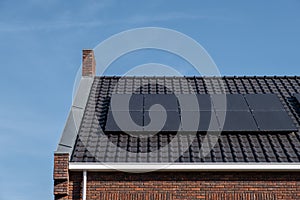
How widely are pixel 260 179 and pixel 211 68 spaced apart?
413 centimetres

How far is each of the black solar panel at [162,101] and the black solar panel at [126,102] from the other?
0.49 ft

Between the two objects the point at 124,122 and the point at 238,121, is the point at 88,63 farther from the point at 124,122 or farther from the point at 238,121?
the point at 238,121

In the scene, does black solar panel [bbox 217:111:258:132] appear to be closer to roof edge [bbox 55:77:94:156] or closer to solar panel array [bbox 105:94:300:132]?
solar panel array [bbox 105:94:300:132]

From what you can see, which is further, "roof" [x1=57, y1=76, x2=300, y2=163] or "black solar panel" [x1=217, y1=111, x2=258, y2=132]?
"black solar panel" [x1=217, y1=111, x2=258, y2=132]

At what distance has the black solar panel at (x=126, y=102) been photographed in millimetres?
11727

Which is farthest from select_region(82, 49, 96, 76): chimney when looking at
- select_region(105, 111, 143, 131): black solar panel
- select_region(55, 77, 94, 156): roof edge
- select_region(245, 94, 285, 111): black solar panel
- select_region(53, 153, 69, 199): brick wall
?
select_region(53, 153, 69, 199): brick wall

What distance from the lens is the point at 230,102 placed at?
12125 millimetres

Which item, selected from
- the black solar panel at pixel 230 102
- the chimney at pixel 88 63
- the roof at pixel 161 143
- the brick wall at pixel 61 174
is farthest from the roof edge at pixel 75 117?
the black solar panel at pixel 230 102

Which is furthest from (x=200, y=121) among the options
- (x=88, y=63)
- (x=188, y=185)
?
(x=88, y=63)

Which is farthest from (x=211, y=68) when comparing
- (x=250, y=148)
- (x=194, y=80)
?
(x=250, y=148)

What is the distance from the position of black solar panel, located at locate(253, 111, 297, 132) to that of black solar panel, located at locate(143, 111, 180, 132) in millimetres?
1895

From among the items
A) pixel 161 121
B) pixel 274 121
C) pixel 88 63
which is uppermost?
pixel 88 63

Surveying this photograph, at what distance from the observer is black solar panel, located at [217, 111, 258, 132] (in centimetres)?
1095

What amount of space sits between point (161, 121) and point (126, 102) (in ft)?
4.19
